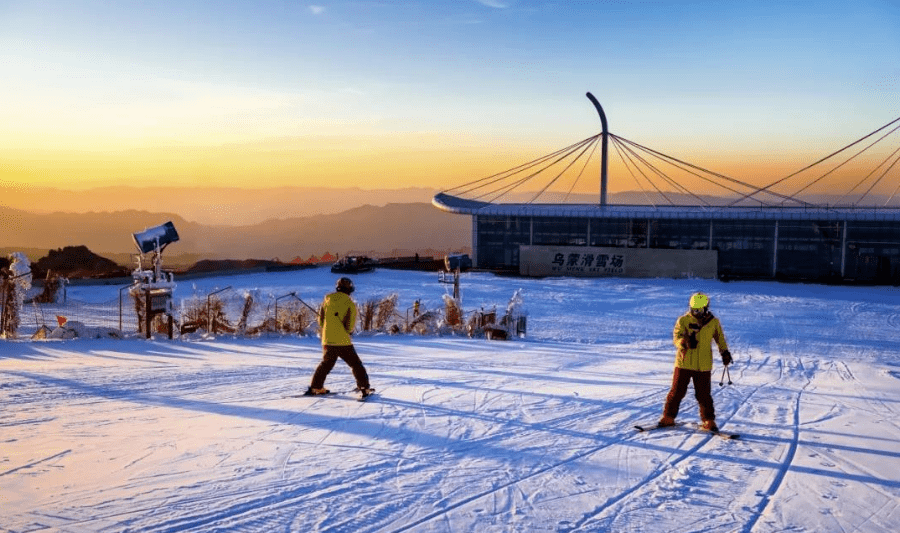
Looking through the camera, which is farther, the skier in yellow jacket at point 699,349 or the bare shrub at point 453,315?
the bare shrub at point 453,315

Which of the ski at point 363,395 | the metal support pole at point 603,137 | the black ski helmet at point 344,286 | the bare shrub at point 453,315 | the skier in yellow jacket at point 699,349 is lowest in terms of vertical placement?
the ski at point 363,395

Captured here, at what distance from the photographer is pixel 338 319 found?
9375mm

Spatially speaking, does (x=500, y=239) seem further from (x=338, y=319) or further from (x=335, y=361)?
(x=338, y=319)

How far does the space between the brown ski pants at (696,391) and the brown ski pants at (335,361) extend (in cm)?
401

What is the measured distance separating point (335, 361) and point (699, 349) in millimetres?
4732

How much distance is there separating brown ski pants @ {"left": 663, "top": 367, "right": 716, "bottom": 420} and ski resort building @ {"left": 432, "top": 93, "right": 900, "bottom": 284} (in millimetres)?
33029

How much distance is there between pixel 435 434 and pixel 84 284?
31.9m

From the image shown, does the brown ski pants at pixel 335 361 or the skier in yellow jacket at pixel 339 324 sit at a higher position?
the skier in yellow jacket at pixel 339 324

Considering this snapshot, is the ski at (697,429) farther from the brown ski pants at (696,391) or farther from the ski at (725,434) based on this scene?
the brown ski pants at (696,391)

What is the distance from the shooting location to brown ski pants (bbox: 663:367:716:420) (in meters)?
8.11

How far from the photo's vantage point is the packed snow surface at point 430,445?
5.75 metres

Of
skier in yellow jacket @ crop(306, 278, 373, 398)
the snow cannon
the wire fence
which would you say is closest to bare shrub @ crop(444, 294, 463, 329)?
the wire fence

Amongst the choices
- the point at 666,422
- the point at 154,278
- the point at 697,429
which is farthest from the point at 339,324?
the point at 154,278

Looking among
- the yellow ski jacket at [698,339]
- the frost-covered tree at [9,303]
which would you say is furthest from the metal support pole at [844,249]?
the frost-covered tree at [9,303]
